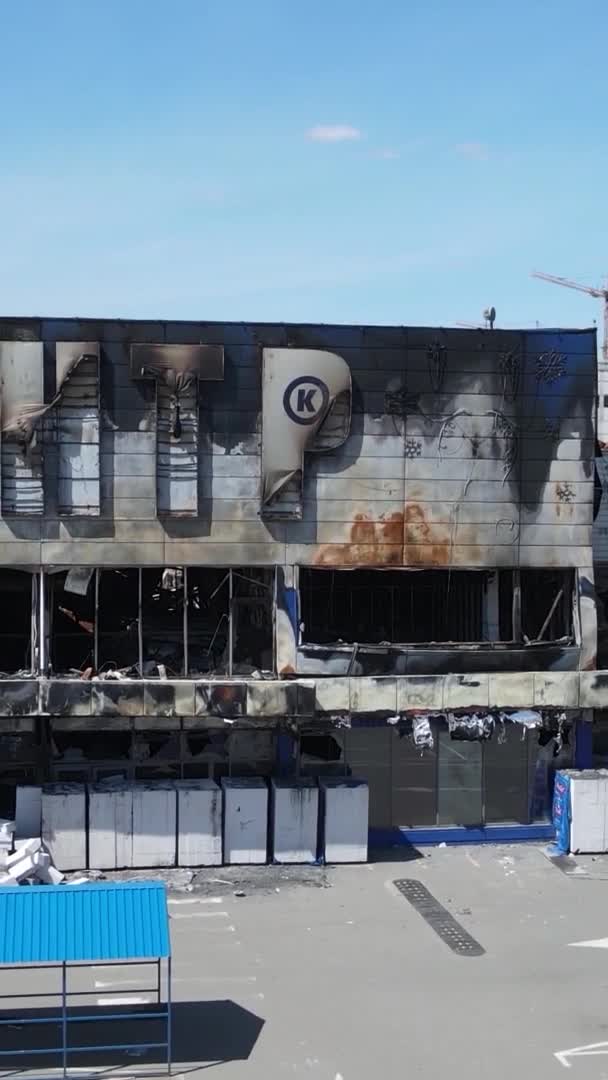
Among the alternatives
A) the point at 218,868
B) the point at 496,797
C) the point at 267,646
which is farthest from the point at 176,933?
the point at 496,797

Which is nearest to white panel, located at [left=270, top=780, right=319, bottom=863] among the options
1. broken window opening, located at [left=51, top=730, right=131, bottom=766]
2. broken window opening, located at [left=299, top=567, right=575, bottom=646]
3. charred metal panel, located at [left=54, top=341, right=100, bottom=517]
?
broken window opening, located at [left=299, top=567, right=575, bottom=646]

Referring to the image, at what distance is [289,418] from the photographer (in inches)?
1043

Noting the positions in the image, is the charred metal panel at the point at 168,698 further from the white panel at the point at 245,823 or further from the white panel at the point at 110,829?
the white panel at the point at 245,823

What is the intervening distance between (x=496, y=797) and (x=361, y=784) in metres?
3.89

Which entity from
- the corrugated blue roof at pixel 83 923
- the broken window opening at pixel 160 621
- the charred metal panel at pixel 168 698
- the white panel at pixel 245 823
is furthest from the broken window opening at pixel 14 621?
the corrugated blue roof at pixel 83 923

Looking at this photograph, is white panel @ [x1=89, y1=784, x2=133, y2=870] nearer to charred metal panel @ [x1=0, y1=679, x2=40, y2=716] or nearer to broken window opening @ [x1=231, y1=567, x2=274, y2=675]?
charred metal panel @ [x1=0, y1=679, x2=40, y2=716]

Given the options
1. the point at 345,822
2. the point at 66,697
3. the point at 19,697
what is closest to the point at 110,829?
the point at 66,697

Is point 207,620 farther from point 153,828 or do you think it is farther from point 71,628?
point 153,828

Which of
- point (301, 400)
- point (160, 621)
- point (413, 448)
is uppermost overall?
point (301, 400)

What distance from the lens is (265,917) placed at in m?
23.6

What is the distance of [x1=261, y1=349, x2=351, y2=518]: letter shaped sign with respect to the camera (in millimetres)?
26453

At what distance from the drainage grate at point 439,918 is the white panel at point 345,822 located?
1381 mm

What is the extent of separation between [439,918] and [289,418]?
10721mm

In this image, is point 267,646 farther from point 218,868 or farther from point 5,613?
point 5,613
